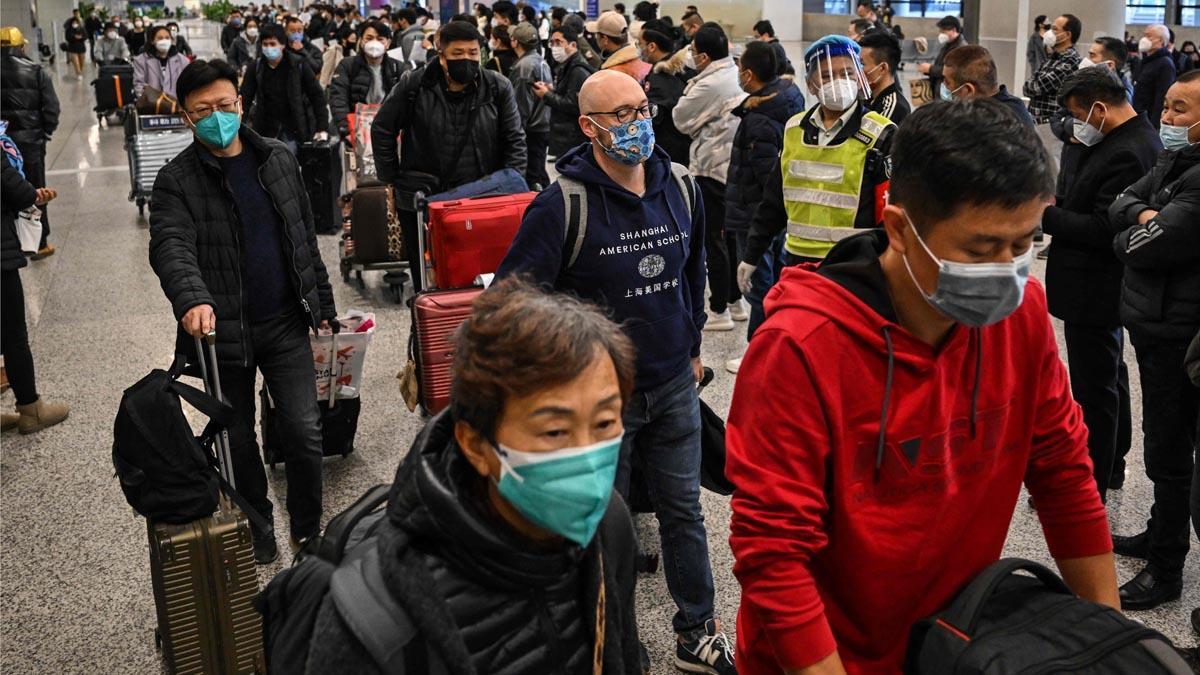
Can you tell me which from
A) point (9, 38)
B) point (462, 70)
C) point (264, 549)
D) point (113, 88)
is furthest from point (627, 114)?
point (113, 88)

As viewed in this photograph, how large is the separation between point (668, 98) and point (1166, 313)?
187 inches

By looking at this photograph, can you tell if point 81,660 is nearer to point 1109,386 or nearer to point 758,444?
point 758,444

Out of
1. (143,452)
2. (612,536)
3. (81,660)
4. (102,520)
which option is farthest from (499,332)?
(102,520)

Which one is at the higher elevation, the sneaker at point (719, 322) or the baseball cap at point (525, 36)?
the baseball cap at point (525, 36)

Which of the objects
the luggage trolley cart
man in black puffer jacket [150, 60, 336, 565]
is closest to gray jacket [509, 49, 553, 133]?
the luggage trolley cart

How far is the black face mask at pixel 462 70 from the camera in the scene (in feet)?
19.7

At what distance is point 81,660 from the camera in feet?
12.9

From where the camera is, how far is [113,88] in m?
19.0

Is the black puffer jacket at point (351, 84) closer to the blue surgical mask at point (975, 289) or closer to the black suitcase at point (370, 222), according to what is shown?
the black suitcase at point (370, 222)

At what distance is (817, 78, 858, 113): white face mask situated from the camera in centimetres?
450

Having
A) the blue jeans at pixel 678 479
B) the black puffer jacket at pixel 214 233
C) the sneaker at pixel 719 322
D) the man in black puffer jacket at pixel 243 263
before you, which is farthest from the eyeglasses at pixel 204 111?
the sneaker at pixel 719 322

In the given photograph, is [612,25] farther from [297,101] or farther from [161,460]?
[161,460]

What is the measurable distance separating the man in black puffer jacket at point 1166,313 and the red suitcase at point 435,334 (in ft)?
8.46

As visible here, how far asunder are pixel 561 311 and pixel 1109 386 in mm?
3483
